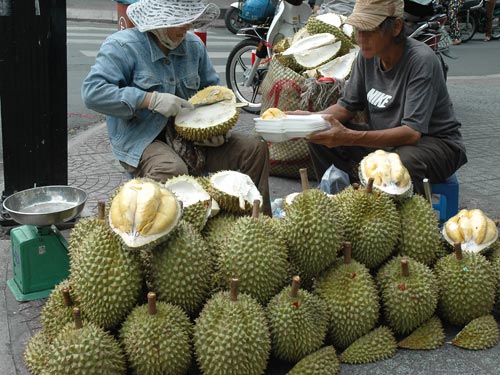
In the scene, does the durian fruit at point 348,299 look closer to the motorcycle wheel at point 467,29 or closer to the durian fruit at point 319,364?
the durian fruit at point 319,364

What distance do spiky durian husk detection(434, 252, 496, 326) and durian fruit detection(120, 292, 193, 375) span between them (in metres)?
1.13

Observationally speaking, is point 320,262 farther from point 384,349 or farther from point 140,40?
point 140,40

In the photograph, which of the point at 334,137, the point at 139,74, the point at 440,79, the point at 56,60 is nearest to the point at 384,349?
the point at 334,137

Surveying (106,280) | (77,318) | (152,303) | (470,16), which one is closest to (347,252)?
(152,303)

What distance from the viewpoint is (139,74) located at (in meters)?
3.26

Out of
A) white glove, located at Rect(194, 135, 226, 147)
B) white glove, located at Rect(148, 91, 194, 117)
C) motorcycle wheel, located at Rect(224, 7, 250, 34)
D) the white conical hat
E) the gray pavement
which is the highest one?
the white conical hat

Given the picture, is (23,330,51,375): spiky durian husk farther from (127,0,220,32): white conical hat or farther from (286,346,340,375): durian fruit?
(127,0,220,32): white conical hat

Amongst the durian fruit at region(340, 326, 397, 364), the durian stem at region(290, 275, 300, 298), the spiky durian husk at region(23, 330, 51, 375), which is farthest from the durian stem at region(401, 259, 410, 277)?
the spiky durian husk at region(23, 330, 51, 375)

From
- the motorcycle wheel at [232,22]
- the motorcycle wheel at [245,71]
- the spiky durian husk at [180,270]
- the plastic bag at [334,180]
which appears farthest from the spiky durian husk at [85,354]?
the motorcycle wheel at [232,22]

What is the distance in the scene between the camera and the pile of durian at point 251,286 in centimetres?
206

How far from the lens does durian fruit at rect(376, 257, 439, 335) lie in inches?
95.0

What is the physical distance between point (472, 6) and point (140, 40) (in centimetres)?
1359

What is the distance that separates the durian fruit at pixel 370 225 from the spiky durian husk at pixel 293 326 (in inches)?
15.0

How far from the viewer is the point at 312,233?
2.33 metres
